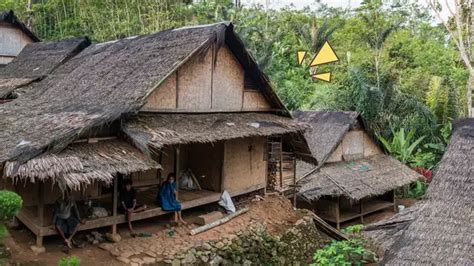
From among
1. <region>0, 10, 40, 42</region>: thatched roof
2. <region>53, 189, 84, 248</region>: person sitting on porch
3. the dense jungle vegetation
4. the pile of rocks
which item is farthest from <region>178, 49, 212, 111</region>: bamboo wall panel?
<region>0, 10, 40, 42</region>: thatched roof

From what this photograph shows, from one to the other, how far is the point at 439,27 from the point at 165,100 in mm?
28782

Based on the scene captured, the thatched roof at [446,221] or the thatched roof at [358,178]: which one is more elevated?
the thatched roof at [446,221]

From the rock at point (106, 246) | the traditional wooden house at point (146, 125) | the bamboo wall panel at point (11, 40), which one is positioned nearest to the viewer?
the traditional wooden house at point (146, 125)

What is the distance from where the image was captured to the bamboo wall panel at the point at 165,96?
29.5 ft

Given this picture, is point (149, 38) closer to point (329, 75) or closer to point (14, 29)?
point (14, 29)

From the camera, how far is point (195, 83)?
979cm

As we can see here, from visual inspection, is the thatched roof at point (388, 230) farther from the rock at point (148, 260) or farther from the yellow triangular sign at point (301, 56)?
the yellow triangular sign at point (301, 56)

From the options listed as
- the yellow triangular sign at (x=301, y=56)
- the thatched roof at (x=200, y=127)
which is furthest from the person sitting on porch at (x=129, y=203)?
the yellow triangular sign at (x=301, y=56)

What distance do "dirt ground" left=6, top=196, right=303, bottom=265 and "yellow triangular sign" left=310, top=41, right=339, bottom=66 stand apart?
624 inches

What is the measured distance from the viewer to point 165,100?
30.4 feet

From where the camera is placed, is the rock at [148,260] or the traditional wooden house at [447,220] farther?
the rock at [148,260]

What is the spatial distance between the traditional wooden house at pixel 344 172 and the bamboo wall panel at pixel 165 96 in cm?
655

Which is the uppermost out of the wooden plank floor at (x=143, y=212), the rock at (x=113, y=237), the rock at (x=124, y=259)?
the wooden plank floor at (x=143, y=212)

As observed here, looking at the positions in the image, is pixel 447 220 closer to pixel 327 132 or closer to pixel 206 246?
pixel 206 246
